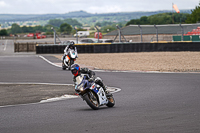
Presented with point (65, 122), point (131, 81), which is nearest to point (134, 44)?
point (131, 81)

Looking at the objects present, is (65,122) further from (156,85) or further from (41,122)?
(156,85)

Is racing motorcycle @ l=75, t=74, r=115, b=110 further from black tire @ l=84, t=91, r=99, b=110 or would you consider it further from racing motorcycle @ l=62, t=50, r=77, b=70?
racing motorcycle @ l=62, t=50, r=77, b=70

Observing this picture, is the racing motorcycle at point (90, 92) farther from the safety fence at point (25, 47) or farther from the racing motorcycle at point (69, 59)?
the safety fence at point (25, 47)

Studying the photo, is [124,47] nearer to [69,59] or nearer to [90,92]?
[69,59]

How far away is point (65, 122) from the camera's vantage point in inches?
295

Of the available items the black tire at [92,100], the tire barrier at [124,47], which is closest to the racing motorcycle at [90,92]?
the black tire at [92,100]

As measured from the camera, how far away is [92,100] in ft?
29.8

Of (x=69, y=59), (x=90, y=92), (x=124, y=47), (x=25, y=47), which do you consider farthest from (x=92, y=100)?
(x=25, y=47)

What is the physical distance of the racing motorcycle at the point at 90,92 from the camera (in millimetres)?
8867

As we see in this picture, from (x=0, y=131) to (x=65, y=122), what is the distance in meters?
1.30

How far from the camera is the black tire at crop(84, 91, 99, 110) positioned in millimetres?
8887

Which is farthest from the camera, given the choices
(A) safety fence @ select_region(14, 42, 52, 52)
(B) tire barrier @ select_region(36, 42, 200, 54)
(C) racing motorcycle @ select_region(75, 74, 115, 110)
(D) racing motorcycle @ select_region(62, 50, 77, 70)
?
(A) safety fence @ select_region(14, 42, 52, 52)

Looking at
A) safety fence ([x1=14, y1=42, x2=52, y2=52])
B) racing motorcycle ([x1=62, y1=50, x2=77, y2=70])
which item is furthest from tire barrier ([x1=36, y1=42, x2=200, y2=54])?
racing motorcycle ([x1=62, y1=50, x2=77, y2=70])

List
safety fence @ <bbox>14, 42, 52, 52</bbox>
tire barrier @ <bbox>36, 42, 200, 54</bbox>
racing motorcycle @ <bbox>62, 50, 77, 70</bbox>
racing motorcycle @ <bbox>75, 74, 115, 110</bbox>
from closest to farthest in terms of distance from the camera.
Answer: racing motorcycle @ <bbox>75, 74, 115, 110</bbox>
racing motorcycle @ <bbox>62, 50, 77, 70</bbox>
tire barrier @ <bbox>36, 42, 200, 54</bbox>
safety fence @ <bbox>14, 42, 52, 52</bbox>
